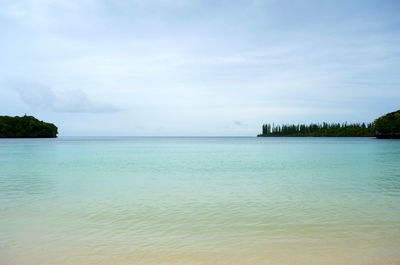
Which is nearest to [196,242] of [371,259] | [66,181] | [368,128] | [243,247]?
[243,247]

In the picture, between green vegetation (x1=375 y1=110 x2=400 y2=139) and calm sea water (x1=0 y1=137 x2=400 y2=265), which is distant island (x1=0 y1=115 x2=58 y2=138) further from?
green vegetation (x1=375 y1=110 x2=400 y2=139)

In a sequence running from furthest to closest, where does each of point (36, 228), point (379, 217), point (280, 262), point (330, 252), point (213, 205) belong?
point (213, 205)
point (379, 217)
point (36, 228)
point (330, 252)
point (280, 262)

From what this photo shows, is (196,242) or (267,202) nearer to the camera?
(196,242)

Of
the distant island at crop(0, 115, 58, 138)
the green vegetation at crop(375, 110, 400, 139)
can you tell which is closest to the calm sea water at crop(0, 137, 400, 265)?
the green vegetation at crop(375, 110, 400, 139)

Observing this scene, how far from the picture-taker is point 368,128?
193750 millimetres

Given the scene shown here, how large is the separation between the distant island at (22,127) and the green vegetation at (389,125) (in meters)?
168

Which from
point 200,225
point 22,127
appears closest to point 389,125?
point 200,225

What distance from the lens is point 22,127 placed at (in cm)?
16312

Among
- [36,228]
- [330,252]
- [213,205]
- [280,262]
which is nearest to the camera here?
[280,262]

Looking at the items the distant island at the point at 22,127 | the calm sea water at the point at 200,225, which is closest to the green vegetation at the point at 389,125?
the calm sea water at the point at 200,225

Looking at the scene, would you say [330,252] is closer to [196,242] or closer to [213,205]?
[196,242]

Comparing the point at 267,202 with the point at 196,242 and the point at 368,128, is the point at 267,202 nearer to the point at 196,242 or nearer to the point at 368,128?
the point at 196,242

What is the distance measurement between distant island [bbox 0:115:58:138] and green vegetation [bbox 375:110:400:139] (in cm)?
16844

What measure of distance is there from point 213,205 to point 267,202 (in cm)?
240
